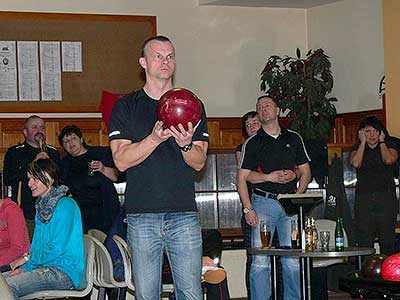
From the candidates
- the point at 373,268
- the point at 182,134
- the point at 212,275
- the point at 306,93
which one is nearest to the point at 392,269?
the point at 373,268

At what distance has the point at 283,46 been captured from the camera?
1177 centimetres

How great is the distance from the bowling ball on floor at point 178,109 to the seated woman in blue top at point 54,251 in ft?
6.25

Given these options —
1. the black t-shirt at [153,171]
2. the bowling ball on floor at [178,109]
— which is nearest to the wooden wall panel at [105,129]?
the black t-shirt at [153,171]

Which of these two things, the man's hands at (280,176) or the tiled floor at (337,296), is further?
the tiled floor at (337,296)

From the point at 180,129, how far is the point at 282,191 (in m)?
3.23

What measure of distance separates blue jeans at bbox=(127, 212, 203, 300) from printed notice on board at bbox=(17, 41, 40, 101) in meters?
6.51

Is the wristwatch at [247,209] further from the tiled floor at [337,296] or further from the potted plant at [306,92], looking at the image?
the potted plant at [306,92]

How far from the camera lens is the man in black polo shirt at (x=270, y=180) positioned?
7.33 metres

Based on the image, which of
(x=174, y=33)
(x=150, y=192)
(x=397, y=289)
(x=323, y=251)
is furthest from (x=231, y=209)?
(x=397, y=289)

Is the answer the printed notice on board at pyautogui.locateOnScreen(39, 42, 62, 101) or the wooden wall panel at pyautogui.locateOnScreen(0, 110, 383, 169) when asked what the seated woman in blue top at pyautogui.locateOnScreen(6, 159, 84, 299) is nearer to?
the wooden wall panel at pyautogui.locateOnScreen(0, 110, 383, 169)

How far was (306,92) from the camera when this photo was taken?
1077 centimetres

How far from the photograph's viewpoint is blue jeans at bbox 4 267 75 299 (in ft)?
19.5

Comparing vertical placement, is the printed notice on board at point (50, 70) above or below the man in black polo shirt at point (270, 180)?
above

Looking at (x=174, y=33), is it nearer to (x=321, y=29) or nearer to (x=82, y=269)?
(x=321, y=29)
